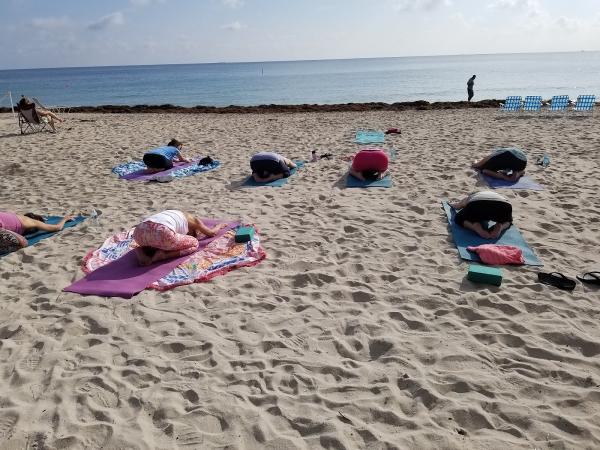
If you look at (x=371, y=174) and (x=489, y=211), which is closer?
(x=489, y=211)

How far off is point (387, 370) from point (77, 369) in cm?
214

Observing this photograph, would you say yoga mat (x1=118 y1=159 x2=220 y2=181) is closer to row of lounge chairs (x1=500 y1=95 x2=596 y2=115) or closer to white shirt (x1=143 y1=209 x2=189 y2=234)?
white shirt (x1=143 y1=209 x2=189 y2=234)

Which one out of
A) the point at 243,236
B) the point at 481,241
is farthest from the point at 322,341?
the point at 481,241

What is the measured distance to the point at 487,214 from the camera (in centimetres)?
478

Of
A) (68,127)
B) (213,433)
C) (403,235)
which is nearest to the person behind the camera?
(213,433)

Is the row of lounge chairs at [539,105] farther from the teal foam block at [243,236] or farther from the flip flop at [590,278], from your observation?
the teal foam block at [243,236]

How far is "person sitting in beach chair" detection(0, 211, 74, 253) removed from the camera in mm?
4715

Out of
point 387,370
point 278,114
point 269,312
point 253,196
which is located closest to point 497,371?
point 387,370

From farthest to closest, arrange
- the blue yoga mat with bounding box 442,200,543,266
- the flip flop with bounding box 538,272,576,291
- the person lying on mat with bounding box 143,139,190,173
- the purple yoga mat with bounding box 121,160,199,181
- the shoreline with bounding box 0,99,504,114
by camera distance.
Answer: the shoreline with bounding box 0,99,504,114, the person lying on mat with bounding box 143,139,190,173, the purple yoga mat with bounding box 121,160,199,181, the blue yoga mat with bounding box 442,200,543,266, the flip flop with bounding box 538,272,576,291

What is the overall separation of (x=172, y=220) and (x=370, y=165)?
3.66 meters

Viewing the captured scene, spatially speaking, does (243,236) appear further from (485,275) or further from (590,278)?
(590,278)

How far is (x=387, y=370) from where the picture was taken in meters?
2.79

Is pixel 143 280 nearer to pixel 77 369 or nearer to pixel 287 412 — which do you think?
pixel 77 369

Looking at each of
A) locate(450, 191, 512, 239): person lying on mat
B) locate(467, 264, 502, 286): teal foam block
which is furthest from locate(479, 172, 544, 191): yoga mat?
locate(467, 264, 502, 286): teal foam block
